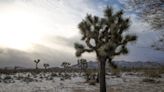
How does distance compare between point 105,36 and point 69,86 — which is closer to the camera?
point 105,36

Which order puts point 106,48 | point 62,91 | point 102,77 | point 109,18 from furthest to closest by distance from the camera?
1. point 62,91
2. point 102,77
3. point 109,18
4. point 106,48

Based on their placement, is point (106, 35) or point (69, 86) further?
point (69, 86)

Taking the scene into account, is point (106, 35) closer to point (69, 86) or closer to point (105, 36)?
point (105, 36)

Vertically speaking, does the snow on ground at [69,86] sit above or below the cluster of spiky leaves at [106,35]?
below

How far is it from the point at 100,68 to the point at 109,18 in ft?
10.8

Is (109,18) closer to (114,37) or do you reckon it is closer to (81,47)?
(114,37)

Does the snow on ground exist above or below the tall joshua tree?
below

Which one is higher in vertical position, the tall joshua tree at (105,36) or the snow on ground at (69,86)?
the tall joshua tree at (105,36)

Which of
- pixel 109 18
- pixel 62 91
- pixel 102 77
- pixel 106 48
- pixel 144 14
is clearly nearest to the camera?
pixel 144 14

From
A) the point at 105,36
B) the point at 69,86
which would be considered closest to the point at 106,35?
the point at 105,36

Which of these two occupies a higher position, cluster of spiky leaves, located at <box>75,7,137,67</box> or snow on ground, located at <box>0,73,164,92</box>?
cluster of spiky leaves, located at <box>75,7,137,67</box>

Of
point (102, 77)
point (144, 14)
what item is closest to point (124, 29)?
point (102, 77)

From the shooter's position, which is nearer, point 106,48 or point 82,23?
point 106,48

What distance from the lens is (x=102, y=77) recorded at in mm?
18172
